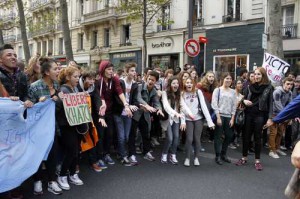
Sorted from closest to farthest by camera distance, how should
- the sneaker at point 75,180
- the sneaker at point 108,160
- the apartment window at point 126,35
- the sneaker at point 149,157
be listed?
the sneaker at point 75,180 < the sneaker at point 108,160 < the sneaker at point 149,157 < the apartment window at point 126,35

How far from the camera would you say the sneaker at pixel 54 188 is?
4.54 metres

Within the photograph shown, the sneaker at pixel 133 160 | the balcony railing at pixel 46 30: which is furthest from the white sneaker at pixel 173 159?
the balcony railing at pixel 46 30

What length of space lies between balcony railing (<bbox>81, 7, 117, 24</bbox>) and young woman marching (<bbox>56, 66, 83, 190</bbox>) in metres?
24.3

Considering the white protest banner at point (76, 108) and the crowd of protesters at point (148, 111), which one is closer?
the white protest banner at point (76, 108)

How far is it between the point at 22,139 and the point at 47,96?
0.72m

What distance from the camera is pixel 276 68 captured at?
26.7 feet

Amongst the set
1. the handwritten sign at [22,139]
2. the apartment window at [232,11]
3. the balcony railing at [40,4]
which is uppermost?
the balcony railing at [40,4]

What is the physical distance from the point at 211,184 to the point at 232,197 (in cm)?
56

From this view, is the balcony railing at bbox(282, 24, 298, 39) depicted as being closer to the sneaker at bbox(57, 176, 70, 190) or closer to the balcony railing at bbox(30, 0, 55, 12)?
the sneaker at bbox(57, 176, 70, 190)

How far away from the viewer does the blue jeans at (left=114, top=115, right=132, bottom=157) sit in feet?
19.7

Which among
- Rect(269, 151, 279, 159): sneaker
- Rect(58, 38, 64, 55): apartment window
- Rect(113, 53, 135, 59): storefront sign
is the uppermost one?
Rect(58, 38, 64, 55): apartment window

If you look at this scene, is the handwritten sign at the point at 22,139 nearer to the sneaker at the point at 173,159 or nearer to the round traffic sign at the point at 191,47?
the sneaker at the point at 173,159

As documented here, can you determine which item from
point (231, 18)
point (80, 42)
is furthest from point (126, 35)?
point (231, 18)

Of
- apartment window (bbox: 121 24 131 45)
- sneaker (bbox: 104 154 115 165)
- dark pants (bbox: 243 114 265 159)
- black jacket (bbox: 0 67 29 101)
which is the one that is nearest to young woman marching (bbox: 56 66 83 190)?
black jacket (bbox: 0 67 29 101)
